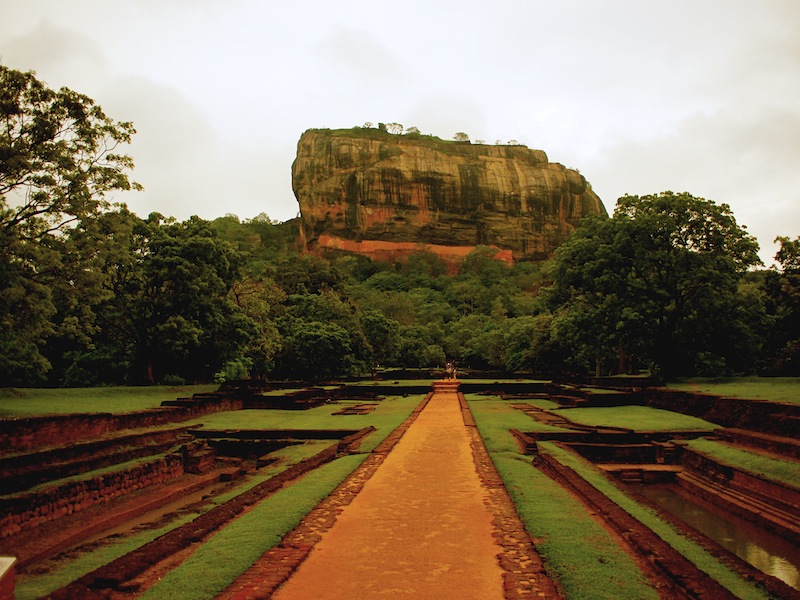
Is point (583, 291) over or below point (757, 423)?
over

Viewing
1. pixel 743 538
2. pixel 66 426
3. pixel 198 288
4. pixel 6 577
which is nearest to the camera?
pixel 6 577

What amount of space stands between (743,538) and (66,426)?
11.0m

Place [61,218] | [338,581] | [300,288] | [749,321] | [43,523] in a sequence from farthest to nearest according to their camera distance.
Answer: [300,288] < [749,321] < [61,218] < [43,523] < [338,581]

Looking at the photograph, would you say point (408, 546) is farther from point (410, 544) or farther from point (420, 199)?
point (420, 199)

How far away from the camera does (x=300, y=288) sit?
41688 millimetres

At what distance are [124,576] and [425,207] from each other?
108312mm

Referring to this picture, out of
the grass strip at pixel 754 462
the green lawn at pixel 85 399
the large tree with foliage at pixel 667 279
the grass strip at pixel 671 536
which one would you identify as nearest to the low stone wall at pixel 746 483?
the grass strip at pixel 754 462

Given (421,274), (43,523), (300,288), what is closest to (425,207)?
(421,274)

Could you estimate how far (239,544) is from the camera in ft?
17.4

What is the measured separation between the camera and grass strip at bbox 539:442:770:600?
462cm

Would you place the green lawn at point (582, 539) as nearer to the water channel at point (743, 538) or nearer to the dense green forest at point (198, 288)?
the water channel at point (743, 538)

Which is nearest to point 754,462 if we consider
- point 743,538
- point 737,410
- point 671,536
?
point 743,538

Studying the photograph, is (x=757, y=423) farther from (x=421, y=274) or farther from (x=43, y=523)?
(x=421, y=274)

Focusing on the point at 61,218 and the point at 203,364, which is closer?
the point at 61,218
